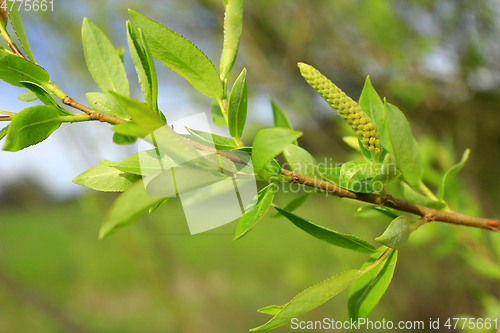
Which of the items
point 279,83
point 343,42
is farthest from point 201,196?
point 343,42

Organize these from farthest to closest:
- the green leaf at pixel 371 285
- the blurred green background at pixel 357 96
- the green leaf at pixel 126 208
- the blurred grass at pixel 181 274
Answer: the blurred grass at pixel 181 274, the blurred green background at pixel 357 96, the green leaf at pixel 371 285, the green leaf at pixel 126 208

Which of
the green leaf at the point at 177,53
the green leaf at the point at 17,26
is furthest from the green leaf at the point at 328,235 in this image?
the green leaf at the point at 17,26

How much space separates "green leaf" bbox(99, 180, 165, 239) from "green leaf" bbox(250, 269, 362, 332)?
111mm

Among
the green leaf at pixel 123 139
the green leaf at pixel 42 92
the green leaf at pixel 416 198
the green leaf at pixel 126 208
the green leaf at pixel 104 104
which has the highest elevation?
the green leaf at pixel 42 92

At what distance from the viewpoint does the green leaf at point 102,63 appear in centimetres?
24

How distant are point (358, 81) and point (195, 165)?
1411mm

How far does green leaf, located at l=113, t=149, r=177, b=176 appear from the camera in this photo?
190 mm

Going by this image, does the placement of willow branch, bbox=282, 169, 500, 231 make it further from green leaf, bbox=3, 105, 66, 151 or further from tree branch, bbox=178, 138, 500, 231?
green leaf, bbox=3, 105, 66, 151

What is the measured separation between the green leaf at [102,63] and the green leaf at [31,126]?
47 millimetres

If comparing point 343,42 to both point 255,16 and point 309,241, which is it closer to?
point 255,16

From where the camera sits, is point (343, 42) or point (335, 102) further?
point (343, 42)

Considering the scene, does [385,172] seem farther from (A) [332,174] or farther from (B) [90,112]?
(B) [90,112]

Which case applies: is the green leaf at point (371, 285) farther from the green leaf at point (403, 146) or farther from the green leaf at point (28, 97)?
the green leaf at point (28, 97)

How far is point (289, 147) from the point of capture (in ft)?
0.76
